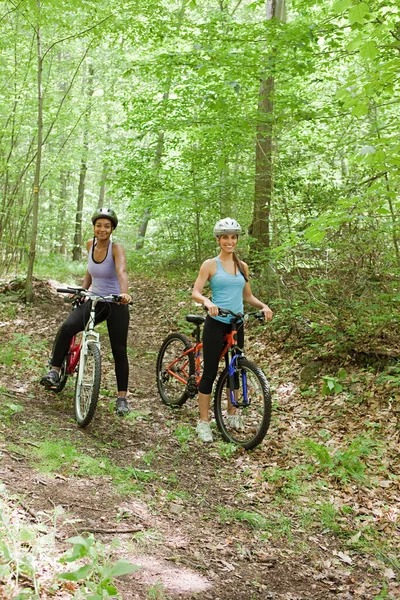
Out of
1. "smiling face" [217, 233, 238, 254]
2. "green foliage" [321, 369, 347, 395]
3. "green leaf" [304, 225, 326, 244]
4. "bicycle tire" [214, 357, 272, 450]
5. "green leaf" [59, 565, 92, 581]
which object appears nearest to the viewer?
"green leaf" [59, 565, 92, 581]

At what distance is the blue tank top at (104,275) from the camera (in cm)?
574

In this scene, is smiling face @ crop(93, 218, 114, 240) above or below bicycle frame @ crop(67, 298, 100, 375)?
above

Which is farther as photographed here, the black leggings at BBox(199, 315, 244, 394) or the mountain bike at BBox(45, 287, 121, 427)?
the black leggings at BBox(199, 315, 244, 394)

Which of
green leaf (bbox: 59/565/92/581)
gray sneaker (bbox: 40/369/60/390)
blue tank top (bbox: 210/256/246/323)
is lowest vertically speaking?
green leaf (bbox: 59/565/92/581)

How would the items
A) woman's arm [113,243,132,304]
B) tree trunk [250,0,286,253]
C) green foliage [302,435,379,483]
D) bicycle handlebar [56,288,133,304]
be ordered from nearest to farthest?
green foliage [302,435,379,483]
bicycle handlebar [56,288,133,304]
woman's arm [113,243,132,304]
tree trunk [250,0,286,253]

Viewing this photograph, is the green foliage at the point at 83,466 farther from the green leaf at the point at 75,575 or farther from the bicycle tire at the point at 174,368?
the bicycle tire at the point at 174,368

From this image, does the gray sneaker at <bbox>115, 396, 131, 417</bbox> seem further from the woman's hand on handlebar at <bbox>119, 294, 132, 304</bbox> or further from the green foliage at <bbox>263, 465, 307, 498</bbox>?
the green foliage at <bbox>263, 465, 307, 498</bbox>

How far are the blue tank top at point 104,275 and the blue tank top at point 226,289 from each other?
112 cm

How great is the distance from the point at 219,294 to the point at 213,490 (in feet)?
6.68

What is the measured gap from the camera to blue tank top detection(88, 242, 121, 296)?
574 cm

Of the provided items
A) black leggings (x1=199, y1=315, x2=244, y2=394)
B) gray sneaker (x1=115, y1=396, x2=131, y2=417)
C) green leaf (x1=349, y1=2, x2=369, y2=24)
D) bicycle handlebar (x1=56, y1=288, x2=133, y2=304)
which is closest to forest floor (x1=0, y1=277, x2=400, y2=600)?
gray sneaker (x1=115, y1=396, x2=131, y2=417)

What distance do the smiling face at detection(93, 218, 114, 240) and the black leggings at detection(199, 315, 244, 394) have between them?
1.44m

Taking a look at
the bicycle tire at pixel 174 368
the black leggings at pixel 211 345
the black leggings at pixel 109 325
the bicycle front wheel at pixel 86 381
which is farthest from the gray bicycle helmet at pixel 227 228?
the bicycle front wheel at pixel 86 381

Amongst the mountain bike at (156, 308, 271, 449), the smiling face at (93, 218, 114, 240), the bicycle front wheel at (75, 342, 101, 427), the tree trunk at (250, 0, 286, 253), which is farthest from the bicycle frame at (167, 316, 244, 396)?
the tree trunk at (250, 0, 286, 253)
